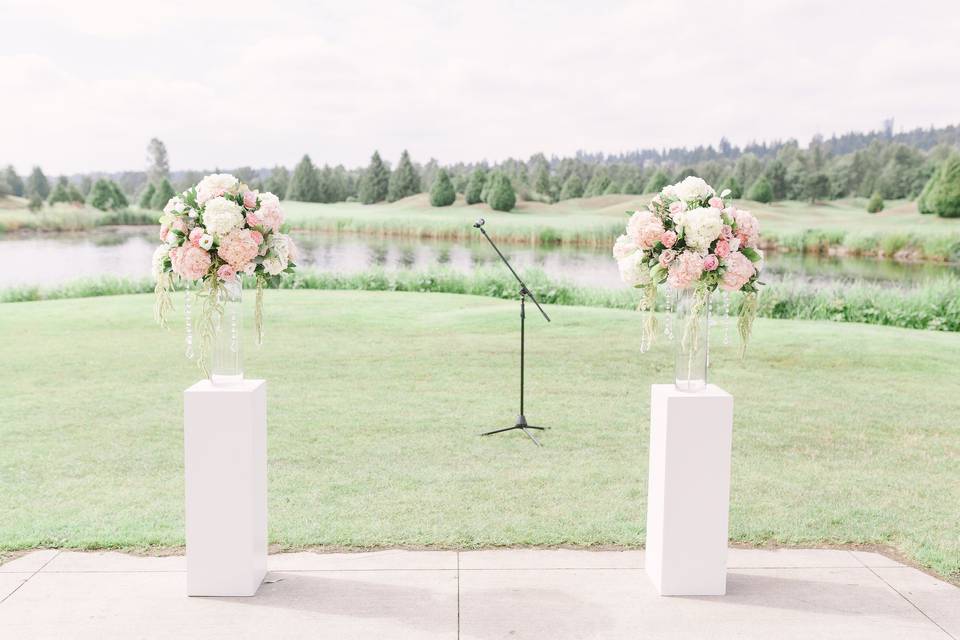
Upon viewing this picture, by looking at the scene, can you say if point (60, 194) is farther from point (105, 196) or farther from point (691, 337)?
point (691, 337)

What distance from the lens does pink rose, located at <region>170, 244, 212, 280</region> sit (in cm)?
322

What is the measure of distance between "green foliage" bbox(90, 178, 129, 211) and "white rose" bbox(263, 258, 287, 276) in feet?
143

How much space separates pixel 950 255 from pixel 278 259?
2727 centimetres

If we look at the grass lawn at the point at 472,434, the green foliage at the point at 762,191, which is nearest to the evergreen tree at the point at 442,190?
the green foliage at the point at 762,191

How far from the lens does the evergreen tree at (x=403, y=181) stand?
4509 centimetres

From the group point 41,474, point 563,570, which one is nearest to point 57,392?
point 41,474

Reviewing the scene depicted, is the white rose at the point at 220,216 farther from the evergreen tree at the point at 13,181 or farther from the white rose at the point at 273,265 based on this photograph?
the evergreen tree at the point at 13,181

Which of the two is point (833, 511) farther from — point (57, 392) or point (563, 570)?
point (57, 392)

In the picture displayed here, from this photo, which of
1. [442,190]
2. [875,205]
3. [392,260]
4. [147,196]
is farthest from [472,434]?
[147,196]

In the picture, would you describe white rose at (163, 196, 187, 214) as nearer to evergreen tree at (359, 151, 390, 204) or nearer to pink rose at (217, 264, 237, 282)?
pink rose at (217, 264, 237, 282)

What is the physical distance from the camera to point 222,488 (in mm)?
3316

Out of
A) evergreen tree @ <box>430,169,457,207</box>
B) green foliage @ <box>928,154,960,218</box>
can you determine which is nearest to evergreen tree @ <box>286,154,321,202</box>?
evergreen tree @ <box>430,169,457,207</box>

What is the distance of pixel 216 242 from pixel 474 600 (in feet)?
5.76

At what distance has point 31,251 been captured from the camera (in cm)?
2858
